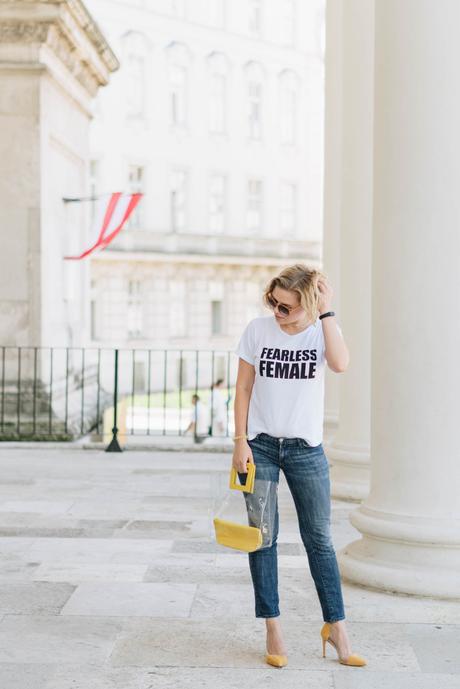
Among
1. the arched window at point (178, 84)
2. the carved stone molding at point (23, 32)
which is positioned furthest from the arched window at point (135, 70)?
the carved stone molding at point (23, 32)

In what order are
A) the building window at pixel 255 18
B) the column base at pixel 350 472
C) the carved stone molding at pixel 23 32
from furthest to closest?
1. the building window at pixel 255 18
2. the carved stone molding at pixel 23 32
3. the column base at pixel 350 472

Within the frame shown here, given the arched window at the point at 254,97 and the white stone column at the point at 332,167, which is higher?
the arched window at the point at 254,97

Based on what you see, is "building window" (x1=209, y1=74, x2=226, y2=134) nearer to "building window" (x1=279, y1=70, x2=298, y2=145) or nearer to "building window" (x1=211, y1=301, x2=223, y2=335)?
"building window" (x1=279, y1=70, x2=298, y2=145)

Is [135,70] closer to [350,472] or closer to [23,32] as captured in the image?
[23,32]

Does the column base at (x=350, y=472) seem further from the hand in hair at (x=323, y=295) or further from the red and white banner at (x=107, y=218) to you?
the red and white banner at (x=107, y=218)

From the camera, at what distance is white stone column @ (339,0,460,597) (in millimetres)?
6324

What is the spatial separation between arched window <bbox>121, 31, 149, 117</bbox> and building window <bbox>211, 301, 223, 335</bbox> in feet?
26.0

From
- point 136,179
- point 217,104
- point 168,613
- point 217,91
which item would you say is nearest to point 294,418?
point 168,613

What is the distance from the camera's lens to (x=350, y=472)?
9.91 m

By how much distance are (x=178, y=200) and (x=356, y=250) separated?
3876cm

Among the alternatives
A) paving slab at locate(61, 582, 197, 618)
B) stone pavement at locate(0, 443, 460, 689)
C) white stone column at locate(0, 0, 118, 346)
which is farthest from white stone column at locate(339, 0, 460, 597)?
white stone column at locate(0, 0, 118, 346)

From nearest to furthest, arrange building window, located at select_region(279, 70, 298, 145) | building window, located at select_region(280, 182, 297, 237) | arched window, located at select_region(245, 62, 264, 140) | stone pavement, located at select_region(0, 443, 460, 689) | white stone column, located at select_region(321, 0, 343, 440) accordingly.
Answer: stone pavement, located at select_region(0, 443, 460, 689), white stone column, located at select_region(321, 0, 343, 440), arched window, located at select_region(245, 62, 264, 140), building window, located at select_region(280, 182, 297, 237), building window, located at select_region(279, 70, 298, 145)

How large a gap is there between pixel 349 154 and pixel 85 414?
6.99m

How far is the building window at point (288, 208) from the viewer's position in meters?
52.2
